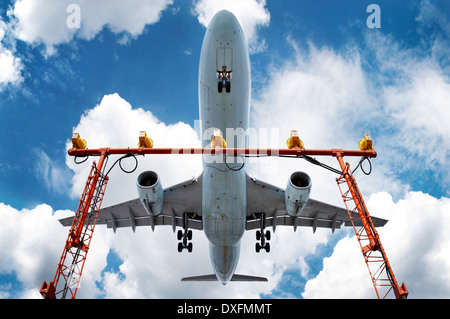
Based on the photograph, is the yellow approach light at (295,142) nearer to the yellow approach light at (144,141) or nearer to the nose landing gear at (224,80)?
the nose landing gear at (224,80)

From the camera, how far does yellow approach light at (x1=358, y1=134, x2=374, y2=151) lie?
12.8m

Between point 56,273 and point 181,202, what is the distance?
866cm

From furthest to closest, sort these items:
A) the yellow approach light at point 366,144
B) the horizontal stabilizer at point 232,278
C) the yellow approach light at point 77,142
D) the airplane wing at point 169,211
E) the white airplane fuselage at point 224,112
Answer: the horizontal stabilizer at point 232,278
the airplane wing at point 169,211
the yellow approach light at point 366,144
the yellow approach light at point 77,142
the white airplane fuselage at point 224,112

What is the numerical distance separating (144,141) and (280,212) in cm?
995

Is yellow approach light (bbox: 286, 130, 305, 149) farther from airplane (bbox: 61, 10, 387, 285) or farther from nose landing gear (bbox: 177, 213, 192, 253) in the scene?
nose landing gear (bbox: 177, 213, 192, 253)

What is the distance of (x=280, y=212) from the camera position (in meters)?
19.0

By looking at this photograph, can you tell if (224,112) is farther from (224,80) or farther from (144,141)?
(144,141)

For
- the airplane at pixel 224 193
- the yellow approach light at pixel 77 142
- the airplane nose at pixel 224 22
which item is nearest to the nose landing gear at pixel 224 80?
the airplane at pixel 224 193

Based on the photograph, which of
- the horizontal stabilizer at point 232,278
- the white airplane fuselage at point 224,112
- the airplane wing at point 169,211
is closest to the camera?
the white airplane fuselage at point 224,112

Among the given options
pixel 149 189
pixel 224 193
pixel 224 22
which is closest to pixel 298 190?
pixel 224 193

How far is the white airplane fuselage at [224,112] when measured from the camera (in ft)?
40.0

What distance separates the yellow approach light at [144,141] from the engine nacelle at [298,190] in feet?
20.5

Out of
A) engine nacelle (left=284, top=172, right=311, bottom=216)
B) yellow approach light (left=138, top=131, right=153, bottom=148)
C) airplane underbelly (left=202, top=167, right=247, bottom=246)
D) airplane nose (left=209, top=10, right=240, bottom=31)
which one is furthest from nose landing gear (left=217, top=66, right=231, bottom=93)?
engine nacelle (left=284, top=172, right=311, bottom=216)
